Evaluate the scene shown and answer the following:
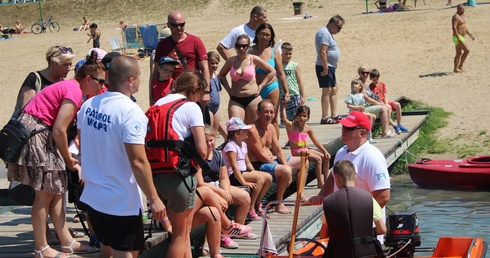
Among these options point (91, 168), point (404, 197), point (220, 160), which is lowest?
point (404, 197)

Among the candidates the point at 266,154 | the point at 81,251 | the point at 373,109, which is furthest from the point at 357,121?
the point at 373,109

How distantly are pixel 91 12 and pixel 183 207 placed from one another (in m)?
42.2

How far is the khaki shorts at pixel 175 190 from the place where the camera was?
613 cm

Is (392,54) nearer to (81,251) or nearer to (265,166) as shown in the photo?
(265,166)

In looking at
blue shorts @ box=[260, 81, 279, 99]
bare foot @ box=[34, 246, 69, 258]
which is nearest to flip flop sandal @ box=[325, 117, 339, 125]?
blue shorts @ box=[260, 81, 279, 99]

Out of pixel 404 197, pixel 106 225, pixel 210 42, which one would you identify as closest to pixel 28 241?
pixel 106 225

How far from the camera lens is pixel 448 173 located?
1305 centimetres

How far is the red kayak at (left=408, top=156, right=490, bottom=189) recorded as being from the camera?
12.9 metres

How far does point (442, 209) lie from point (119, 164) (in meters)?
7.53

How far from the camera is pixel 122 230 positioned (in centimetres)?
539

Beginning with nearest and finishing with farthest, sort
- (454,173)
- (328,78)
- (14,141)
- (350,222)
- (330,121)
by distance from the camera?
(350,222) → (14,141) → (454,173) → (328,78) → (330,121)

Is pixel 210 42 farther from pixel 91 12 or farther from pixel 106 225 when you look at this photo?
pixel 106 225

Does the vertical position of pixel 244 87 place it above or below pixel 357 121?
below

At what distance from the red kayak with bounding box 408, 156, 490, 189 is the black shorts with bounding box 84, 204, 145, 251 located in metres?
8.41
